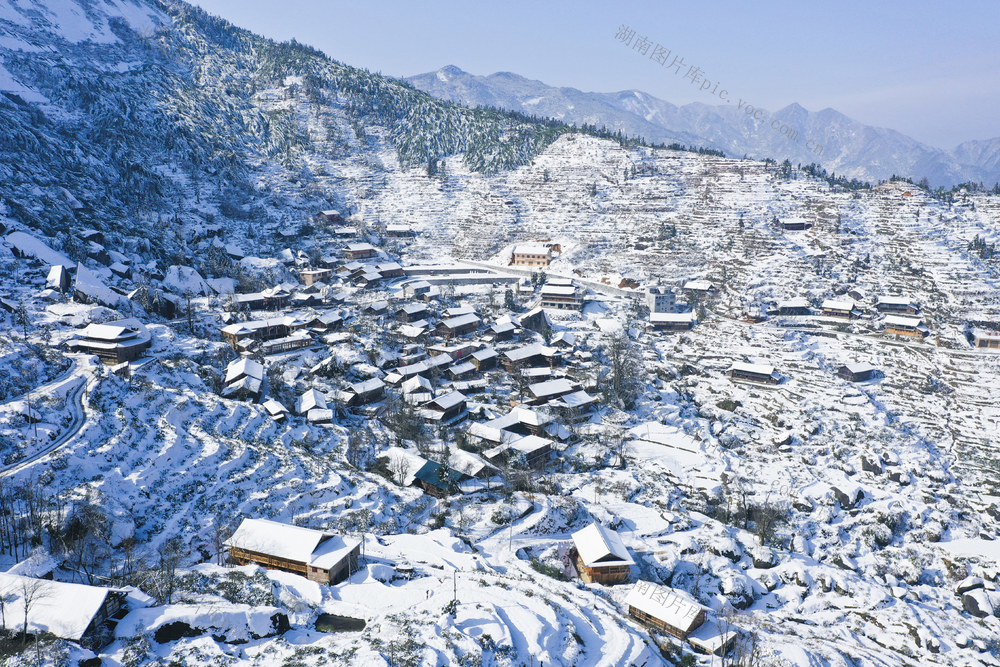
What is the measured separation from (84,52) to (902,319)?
18808 cm

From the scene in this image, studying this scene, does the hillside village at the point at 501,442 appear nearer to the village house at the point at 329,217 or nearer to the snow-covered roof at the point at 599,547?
the snow-covered roof at the point at 599,547

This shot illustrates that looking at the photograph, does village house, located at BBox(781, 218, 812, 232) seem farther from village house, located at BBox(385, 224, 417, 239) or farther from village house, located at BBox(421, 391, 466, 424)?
village house, located at BBox(421, 391, 466, 424)

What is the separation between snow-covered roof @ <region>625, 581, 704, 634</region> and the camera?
3219 cm

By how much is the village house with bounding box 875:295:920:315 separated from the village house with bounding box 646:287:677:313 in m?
33.3

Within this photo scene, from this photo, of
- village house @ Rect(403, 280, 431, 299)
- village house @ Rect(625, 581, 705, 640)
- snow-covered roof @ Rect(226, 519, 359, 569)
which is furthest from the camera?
village house @ Rect(403, 280, 431, 299)

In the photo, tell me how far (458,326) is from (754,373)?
4170cm

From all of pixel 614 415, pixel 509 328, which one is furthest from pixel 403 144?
pixel 614 415

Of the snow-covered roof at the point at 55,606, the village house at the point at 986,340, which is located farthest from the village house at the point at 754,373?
the snow-covered roof at the point at 55,606

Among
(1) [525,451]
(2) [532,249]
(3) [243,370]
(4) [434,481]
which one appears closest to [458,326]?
(1) [525,451]

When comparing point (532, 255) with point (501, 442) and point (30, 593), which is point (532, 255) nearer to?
point (501, 442)

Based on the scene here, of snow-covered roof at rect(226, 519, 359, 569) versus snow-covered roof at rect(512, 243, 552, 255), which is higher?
snow-covered roof at rect(512, 243, 552, 255)

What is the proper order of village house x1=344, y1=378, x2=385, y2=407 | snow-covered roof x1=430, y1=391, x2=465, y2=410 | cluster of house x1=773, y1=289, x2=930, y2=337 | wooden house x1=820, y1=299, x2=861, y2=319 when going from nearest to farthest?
1. village house x1=344, y1=378, x2=385, y2=407
2. snow-covered roof x1=430, y1=391, x2=465, y2=410
3. cluster of house x1=773, y1=289, x2=930, y2=337
4. wooden house x1=820, y1=299, x2=861, y2=319

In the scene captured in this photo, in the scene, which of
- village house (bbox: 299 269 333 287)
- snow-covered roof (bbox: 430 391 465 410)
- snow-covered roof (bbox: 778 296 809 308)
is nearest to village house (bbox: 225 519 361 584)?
snow-covered roof (bbox: 430 391 465 410)

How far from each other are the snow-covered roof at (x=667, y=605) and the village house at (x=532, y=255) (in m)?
83.2
